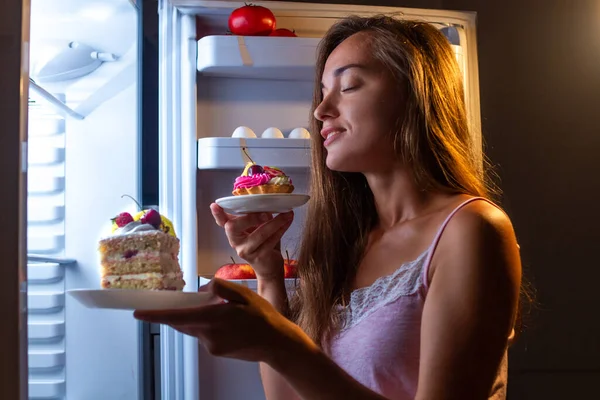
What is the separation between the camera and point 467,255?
91 centimetres

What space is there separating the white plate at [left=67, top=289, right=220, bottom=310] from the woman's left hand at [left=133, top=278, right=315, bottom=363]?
1.1 inches

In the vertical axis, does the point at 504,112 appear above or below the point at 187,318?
above

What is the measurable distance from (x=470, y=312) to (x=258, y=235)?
16.8 inches

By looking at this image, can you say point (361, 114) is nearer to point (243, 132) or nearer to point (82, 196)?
point (243, 132)

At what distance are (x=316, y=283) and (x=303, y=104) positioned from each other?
2.28ft

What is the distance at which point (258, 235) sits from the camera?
46.6 inches

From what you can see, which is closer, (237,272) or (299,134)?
(237,272)

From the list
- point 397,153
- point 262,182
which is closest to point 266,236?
point 262,182

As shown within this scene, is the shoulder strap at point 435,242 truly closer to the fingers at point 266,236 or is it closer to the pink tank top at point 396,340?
the pink tank top at point 396,340

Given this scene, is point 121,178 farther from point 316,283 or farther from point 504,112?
point 504,112

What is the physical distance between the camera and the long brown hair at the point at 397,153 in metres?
1.11

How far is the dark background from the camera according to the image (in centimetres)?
→ 220

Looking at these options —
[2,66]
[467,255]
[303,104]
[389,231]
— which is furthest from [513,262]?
[303,104]

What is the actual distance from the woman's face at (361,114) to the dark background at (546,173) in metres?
1.12
